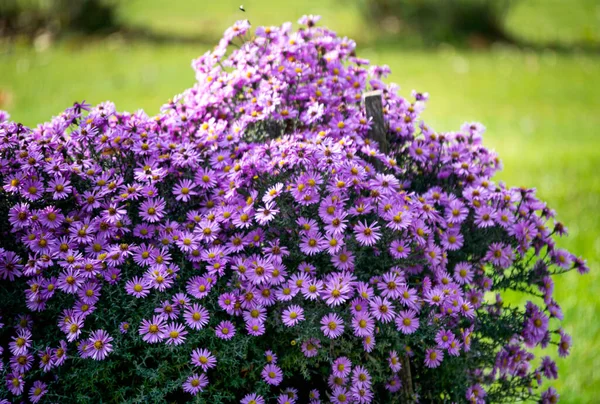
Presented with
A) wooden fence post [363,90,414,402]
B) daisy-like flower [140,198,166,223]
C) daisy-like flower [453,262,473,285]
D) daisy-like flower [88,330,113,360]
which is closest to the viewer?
daisy-like flower [88,330,113,360]

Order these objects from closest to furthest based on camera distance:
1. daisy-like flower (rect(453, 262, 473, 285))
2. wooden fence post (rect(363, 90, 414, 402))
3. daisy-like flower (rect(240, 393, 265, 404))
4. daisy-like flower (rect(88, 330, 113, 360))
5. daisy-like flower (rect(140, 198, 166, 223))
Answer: daisy-like flower (rect(88, 330, 113, 360)) → daisy-like flower (rect(240, 393, 265, 404)) → daisy-like flower (rect(140, 198, 166, 223)) → daisy-like flower (rect(453, 262, 473, 285)) → wooden fence post (rect(363, 90, 414, 402))

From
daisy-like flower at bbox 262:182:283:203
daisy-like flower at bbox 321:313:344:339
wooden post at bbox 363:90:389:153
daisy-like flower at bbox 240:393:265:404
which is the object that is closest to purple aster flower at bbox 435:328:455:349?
daisy-like flower at bbox 321:313:344:339

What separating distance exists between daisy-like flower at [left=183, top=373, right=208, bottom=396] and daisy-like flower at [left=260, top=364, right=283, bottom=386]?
0.19m

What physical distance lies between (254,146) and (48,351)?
103 cm

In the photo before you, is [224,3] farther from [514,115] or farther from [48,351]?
[48,351]

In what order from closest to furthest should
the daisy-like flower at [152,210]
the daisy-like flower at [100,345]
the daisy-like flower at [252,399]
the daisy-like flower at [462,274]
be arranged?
1. the daisy-like flower at [100,345]
2. the daisy-like flower at [252,399]
3. the daisy-like flower at [152,210]
4. the daisy-like flower at [462,274]

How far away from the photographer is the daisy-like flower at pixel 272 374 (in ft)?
6.98

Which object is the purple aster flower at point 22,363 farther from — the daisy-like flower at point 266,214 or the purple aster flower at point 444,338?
the purple aster flower at point 444,338

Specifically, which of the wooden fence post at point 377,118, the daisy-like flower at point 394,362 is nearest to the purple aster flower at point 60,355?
the daisy-like flower at point 394,362

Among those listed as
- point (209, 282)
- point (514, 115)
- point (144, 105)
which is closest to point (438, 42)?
point (514, 115)

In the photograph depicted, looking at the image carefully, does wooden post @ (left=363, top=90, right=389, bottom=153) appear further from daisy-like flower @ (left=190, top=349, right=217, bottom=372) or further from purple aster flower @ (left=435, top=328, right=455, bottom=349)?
daisy-like flower @ (left=190, top=349, right=217, bottom=372)

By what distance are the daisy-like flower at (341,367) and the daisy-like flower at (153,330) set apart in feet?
1.82

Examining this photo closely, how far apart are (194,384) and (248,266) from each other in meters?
0.40

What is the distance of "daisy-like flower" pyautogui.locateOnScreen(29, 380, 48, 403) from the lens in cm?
209
